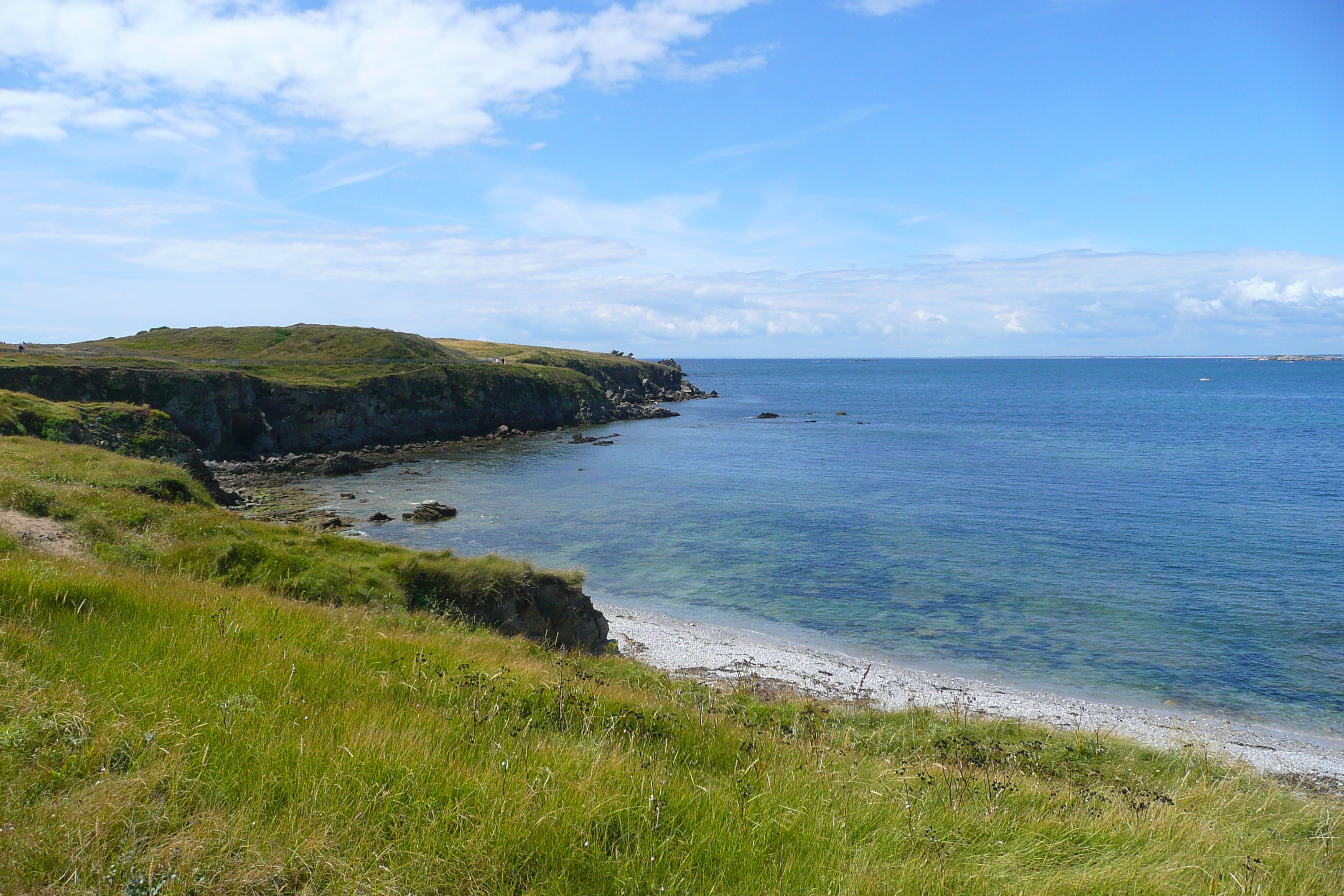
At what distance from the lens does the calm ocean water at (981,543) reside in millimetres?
24016

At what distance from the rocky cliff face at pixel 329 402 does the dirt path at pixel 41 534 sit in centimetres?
4688

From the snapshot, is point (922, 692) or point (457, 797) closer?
point (457, 797)

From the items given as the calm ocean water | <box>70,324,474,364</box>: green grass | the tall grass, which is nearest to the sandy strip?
the calm ocean water

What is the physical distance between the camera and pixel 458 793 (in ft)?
16.5

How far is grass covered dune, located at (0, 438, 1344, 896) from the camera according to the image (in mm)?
4254

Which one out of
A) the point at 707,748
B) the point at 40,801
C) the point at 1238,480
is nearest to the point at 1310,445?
the point at 1238,480

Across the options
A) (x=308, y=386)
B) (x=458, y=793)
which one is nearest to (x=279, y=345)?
(x=308, y=386)

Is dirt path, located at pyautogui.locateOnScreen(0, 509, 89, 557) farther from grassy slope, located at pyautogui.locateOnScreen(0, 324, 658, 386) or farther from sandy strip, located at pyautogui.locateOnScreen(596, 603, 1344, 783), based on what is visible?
grassy slope, located at pyautogui.locateOnScreen(0, 324, 658, 386)

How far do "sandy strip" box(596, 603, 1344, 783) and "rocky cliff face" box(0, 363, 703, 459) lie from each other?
163ft

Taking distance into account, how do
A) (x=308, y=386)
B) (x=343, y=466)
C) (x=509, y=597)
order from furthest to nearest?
1. (x=308, y=386)
2. (x=343, y=466)
3. (x=509, y=597)

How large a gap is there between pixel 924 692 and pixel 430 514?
3207 centimetres

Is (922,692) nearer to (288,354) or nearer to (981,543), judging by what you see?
(981,543)

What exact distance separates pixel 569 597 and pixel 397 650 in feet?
37.7

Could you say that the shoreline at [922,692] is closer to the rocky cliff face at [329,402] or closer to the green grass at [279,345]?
the rocky cliff face at [329,402]
